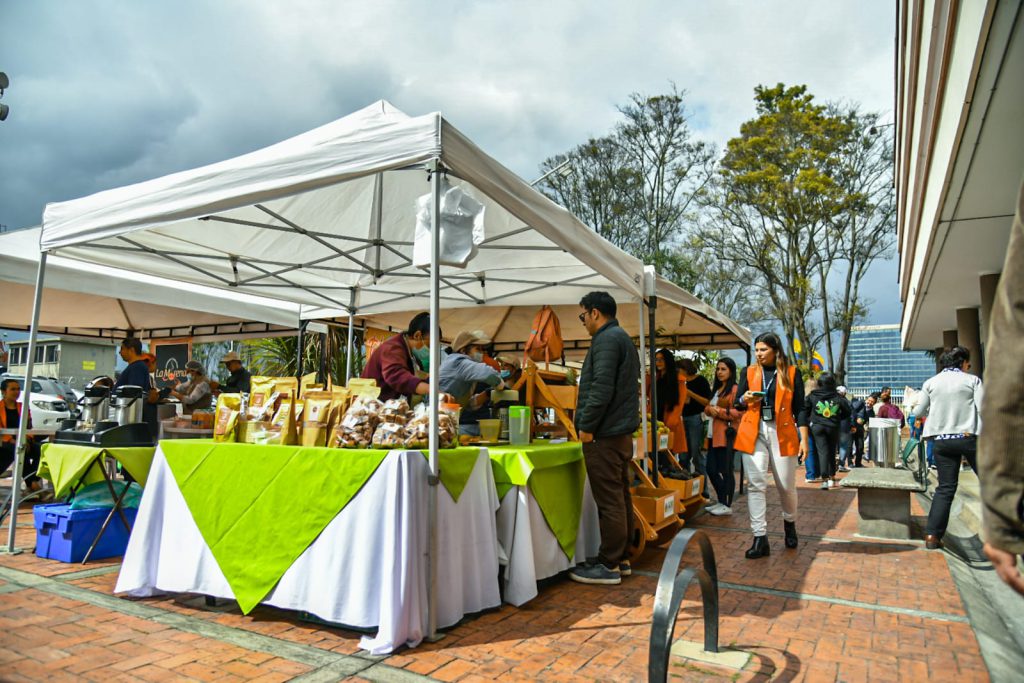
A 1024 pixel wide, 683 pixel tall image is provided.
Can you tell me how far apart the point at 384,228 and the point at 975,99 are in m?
4.64

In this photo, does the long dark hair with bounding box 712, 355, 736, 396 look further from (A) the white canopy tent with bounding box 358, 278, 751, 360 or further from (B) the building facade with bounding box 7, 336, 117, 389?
(B) the building facade with bounding box 7, 336, 117, 389

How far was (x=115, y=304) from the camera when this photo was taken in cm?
1032

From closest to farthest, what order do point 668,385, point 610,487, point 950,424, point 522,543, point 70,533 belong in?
point 522,543 → point 610,487 → point 70,533 → point 950,424 → point 668,385

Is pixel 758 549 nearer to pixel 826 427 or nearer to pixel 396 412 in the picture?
pixel 396 412

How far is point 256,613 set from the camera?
12.4ft

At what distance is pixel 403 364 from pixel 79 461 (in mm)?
2435

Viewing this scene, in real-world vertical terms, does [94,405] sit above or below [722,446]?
above

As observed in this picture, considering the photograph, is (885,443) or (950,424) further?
(885,443)

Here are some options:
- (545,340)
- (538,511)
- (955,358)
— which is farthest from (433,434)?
(955,358)

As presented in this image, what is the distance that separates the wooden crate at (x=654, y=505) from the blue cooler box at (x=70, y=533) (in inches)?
165

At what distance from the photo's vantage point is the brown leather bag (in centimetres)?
557

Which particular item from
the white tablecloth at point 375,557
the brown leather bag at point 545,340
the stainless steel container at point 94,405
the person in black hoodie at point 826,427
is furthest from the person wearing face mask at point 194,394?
the person in black hoodie at point 826,427

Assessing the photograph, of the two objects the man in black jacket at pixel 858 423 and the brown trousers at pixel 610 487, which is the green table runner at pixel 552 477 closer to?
the brown trousers at pixel 610 487

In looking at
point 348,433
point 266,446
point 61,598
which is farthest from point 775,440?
point 61,598
